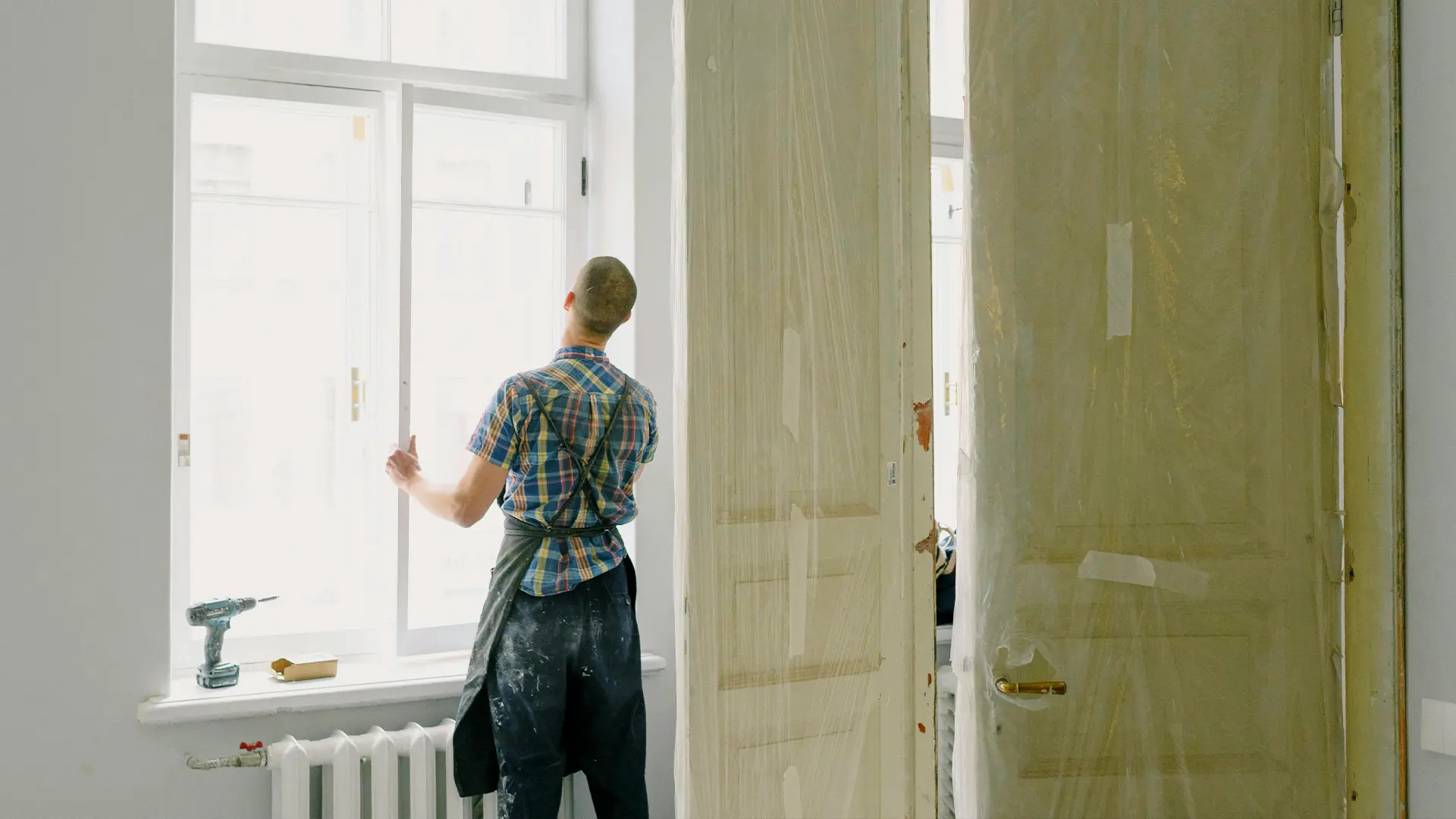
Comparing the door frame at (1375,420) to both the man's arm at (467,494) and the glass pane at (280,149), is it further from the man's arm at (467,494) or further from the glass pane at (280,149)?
the glass pane at (280,149)

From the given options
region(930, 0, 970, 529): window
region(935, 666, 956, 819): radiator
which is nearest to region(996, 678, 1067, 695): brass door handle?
region(935, 666, 956, 819): radiator

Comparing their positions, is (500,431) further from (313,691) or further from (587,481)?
(313,691)

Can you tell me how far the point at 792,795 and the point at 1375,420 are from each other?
1023 millimetres

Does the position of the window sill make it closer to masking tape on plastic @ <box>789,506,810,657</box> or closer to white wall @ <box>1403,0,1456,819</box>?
masking tape on plastic @ <box>789,506,810,657</box>

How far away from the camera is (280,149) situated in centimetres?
224

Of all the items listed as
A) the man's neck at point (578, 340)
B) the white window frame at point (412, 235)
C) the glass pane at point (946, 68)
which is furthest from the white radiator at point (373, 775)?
the glass pane at point (946, 68)

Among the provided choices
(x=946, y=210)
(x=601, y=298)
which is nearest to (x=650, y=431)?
(x=601, y=298)

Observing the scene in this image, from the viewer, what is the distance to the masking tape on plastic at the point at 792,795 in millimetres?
1362

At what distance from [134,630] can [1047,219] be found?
1.78m

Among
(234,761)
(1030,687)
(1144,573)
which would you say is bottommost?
(234,761)

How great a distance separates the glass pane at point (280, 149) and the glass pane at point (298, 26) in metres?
0.13

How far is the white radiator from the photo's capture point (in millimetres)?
1911

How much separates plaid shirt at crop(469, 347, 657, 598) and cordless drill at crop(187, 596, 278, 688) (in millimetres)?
600

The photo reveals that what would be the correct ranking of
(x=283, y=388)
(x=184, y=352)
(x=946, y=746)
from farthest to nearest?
(x=946, y=746), (x=283, y=388), (x=184, y=352)
